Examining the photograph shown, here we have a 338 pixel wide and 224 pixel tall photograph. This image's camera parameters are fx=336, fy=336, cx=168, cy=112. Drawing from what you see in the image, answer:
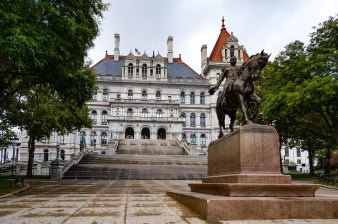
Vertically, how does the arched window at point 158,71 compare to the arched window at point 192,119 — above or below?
above

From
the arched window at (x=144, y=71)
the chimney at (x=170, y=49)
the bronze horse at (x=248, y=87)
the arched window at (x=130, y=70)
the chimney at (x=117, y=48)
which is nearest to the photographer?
the bronze horse at (x=248, y=87)

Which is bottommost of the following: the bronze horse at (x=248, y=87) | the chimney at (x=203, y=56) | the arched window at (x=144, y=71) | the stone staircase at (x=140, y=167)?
the stone staircase at (x=140, y=167)

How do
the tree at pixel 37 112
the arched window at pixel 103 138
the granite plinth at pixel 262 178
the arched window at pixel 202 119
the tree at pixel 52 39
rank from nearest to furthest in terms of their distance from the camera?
1. the granite plinth at pixel 262 178
2. the tree at pixel 52 39
3. the tree at pixel 37 112
4. the arched window at pixel 103 138
5. the arched window at pixel 202 119

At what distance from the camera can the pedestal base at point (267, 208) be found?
6.17 metres

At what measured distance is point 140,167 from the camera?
32.1 meters

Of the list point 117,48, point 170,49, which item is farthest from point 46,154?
point 170,49

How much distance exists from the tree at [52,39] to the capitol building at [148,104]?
43.1 meters

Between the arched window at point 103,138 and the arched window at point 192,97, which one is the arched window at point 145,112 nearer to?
the arched window at point 103,138

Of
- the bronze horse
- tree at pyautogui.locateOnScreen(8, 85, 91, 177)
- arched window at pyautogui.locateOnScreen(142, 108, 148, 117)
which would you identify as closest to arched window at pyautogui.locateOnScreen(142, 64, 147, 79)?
arched window at pyautogui.locateOnScreen(142, 108, 148, 117)

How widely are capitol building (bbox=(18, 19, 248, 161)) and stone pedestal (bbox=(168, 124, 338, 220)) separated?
5212 cm

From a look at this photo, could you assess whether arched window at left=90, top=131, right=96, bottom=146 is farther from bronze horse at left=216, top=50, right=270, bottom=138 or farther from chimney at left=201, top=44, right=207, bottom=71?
bronze horse at left=216, top=50, right=270, bottom=138

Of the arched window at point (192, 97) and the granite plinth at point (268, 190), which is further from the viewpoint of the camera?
the arched window at point (192, 97)

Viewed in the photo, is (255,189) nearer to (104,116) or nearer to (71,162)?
(71,162)

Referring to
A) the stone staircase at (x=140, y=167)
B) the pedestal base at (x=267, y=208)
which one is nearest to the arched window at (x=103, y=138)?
the stone staircase at (x=140, y=167)
